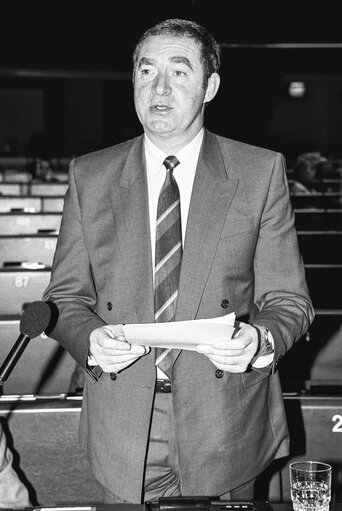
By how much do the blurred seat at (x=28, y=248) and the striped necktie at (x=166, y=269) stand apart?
310 cm

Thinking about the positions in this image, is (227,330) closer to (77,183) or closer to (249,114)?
(77,183)

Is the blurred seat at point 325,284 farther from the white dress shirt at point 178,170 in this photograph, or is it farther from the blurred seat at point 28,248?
the white dress shirt at point 178,170

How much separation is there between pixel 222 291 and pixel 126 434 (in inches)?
13.9

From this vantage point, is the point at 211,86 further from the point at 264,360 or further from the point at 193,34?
the point at 264,360

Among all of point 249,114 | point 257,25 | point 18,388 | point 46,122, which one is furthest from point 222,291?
point 46,122

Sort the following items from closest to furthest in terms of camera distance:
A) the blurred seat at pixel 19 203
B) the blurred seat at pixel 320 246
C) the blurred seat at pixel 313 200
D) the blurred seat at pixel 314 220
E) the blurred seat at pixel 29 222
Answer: the blurred seat at pixel 29 222
the blurred seat at pixel 320 246
the blurred seat at pixel 19 203
the blurred seat at pixel 314 220
the blurred seat at pixel 313 200

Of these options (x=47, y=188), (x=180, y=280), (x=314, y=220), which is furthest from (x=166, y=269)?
(x=47, y=188)

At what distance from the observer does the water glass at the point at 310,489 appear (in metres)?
1.32

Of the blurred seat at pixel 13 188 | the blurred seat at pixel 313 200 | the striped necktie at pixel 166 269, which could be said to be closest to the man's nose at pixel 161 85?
the striped necktie at pixel 166 269

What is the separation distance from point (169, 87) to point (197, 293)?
424 millimetres

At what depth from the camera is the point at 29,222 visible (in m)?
5.60

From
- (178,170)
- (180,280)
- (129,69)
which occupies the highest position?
(129,69)

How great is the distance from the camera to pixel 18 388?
10.2 feet

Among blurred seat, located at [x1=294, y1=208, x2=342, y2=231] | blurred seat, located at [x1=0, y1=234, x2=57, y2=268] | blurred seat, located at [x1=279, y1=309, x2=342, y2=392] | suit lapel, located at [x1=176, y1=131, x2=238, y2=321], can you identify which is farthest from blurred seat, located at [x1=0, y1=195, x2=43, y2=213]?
suit lapel, located at [x1=176, y1=131, x2=238, y2=321]
